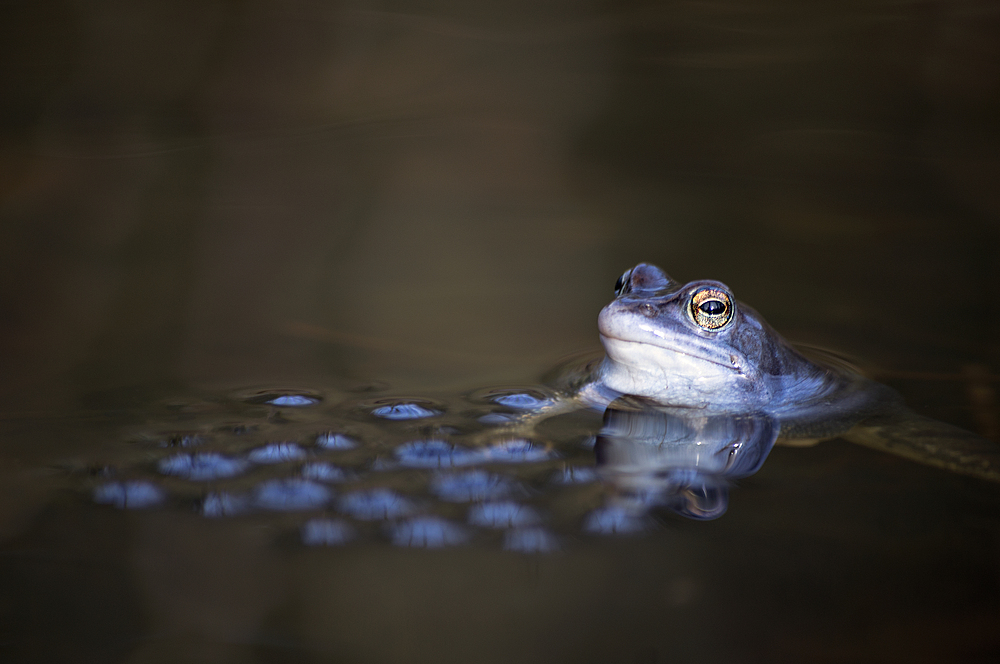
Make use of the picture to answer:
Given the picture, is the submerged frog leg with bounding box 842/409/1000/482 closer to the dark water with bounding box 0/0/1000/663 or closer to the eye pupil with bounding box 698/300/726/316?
the dark water with bounding box 0/0/1000/663

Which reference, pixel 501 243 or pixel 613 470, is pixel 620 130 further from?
pixel 613 470

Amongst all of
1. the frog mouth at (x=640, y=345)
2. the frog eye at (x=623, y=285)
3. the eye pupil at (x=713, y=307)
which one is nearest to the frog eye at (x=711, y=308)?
the eye pupil at (x=713, y=307)

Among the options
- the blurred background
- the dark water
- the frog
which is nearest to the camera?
the dark water

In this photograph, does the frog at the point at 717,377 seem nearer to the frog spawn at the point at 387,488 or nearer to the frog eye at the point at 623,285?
the frog eye at the point at 623,285

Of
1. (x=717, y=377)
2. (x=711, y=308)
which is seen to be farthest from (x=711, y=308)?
(x=717, y=377)

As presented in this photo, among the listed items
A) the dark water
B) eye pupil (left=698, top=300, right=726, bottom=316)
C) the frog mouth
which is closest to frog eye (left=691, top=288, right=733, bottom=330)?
eye pupil (left=698, top=300, right=726, bottom=316)

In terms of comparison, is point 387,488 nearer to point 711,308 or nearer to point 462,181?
point 711,308
